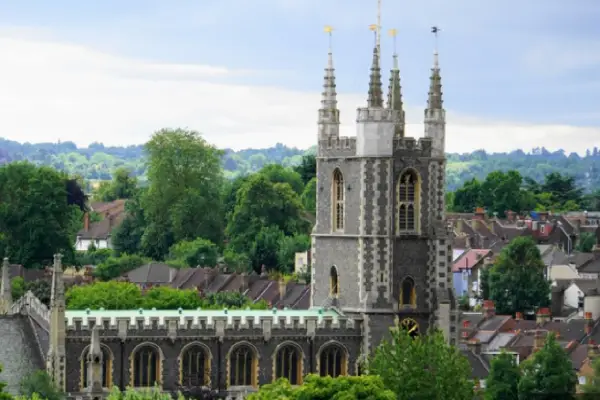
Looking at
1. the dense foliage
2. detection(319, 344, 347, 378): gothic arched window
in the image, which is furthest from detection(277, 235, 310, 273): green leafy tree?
detection(319, 344, 347, 378): gothic arched window

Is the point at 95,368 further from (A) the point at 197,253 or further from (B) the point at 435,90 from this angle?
(A) the point at 197,253

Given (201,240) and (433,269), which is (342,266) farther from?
(201,240)

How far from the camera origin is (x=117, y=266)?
5354 inches

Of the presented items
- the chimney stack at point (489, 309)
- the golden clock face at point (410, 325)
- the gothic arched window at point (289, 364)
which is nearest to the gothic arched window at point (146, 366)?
the gothic arched window at point (289, 364)

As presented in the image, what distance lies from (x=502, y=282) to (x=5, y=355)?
66283 millimetres

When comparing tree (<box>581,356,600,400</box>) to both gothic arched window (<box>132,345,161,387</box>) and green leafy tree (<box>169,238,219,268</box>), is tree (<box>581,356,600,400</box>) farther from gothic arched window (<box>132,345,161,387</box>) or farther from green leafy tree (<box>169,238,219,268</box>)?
green leafy tree (<box>169,238,219,268</box>)

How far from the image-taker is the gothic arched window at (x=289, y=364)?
72.6 metres

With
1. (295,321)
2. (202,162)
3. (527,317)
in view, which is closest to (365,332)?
(295,321)

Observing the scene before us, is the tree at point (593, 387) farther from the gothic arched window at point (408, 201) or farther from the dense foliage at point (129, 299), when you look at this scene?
the dense foliage at point (129, 299)

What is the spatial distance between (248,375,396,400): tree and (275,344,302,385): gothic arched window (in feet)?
18.0

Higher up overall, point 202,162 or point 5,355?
point 202,162

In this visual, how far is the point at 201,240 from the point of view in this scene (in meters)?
143

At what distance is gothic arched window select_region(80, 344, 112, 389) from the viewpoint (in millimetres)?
70125

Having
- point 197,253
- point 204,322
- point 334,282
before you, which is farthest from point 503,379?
point 197,253
